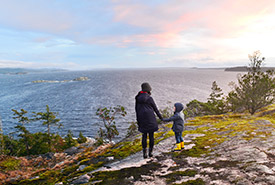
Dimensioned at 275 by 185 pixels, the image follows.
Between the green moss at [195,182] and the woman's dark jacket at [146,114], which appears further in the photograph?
the woman's dark jacket at [146,114]

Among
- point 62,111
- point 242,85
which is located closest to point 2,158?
point 242,85

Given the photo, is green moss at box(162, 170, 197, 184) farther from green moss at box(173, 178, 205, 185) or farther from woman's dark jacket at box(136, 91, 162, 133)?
woman's dark jacket at box(136, 91, 162, 133)

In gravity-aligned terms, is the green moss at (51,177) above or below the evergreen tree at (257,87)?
below

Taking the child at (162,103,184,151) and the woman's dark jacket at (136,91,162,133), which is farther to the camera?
the child at (162,103,184,151)

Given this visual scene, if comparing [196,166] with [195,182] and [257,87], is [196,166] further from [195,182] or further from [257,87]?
[257,87]

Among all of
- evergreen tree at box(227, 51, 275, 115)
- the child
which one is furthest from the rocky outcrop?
evergreen tree at box(227, 51, 275, 115)

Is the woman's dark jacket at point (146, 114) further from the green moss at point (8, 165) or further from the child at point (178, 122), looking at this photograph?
the green moss at point (8, 165)

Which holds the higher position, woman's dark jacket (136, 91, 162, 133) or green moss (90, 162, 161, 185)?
woman's dark jacket (136, 91, 162, 133)

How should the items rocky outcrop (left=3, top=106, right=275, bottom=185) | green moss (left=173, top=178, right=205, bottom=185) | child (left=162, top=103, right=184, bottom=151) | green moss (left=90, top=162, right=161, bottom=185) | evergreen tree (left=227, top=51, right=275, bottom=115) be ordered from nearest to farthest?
1. green moss (left=173, top=178, right=205, bottom=185)
2. rocky outcrop (left=3, top=106, right=275, bottom=185)
3. green moss (left=90, top=162, right=161, bottom=185)
4. child (left=162, top=103, right=184, bottom=151)
5. evergreen tree (left=227, top=51, right=275, bottom=115)

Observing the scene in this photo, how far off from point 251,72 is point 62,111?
219ft

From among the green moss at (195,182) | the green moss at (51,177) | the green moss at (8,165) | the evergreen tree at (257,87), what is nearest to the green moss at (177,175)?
the green moss at (195,182)

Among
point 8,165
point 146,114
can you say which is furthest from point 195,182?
point 8,165

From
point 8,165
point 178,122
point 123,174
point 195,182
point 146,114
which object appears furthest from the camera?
point 8,165

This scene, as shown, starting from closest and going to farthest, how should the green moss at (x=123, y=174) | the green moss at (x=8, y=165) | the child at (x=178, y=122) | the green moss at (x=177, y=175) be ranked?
1. the green moss at (x=177, y=175)
2. the green moss at (x=123, y=174)
3. the child at (x=178, y=122)
4. the green moss at (x=8, y=165)
